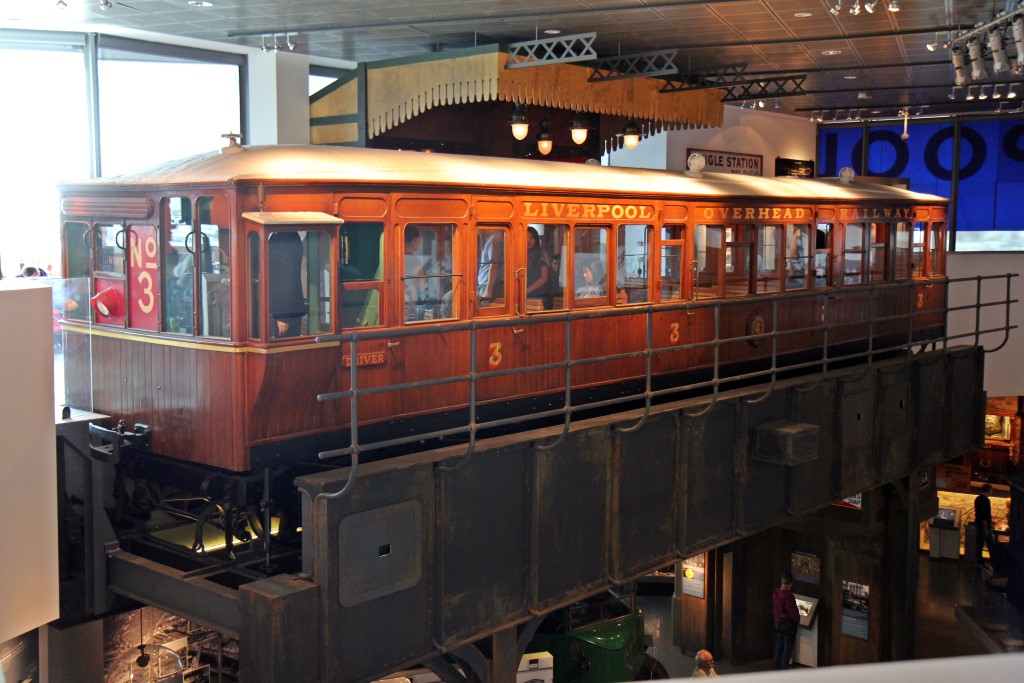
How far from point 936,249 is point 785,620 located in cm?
603

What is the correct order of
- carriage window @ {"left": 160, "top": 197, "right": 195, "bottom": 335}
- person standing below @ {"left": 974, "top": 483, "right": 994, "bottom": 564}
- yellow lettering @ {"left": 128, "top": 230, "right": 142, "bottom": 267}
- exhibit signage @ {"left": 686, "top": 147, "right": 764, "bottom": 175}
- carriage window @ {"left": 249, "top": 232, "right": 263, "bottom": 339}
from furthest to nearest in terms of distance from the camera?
exhibit signage @ {"left": 686, "top": 147, "right": 764, "bottom": 175}
person standing below @ {"left": 974, "top": 483, "right": 994, "bottom": 564}
yellow lettering @ {"left": 128, "top": 230, "right": 142, "bottom": 267}
carriage window @ {"left": 160, "top": 197, "right": 195, "bottom": 335}
carriage window @ {"left": 249, "top": 232, "right": 263, "bottom": 339}

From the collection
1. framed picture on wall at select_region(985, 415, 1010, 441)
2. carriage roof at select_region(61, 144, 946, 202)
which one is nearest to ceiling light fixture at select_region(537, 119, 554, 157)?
carriage roof at select_region(61, 144, 946, 202)

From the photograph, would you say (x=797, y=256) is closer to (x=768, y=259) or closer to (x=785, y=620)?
(x=768, y=259)

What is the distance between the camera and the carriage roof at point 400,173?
7648 millimetres

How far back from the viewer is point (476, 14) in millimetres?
12883

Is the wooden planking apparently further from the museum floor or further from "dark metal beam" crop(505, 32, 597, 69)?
the museum floor

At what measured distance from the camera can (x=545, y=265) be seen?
966 cm

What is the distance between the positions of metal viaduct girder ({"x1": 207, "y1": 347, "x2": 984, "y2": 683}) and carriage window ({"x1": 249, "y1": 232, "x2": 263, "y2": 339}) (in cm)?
119

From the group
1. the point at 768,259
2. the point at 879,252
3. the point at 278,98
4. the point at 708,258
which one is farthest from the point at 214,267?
the point at 879,252

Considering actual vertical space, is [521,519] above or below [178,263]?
below

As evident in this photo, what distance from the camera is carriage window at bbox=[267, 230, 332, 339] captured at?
7496 mm

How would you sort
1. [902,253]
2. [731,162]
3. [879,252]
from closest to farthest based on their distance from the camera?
[879,252] → [902,253] → [731,162]

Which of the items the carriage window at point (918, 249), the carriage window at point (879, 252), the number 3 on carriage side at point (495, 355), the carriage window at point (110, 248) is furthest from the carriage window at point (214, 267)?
the carriage window at point (918, 249)

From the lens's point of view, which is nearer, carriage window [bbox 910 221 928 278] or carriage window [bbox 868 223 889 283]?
carriage window [bbox 868 223 889 283]
